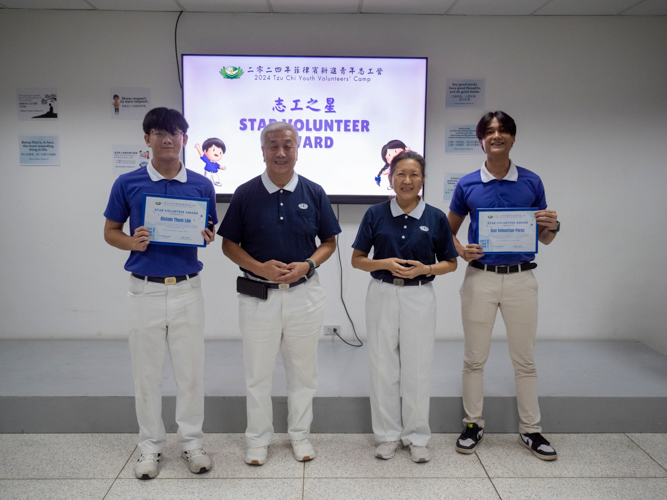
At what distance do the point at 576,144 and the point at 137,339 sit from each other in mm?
3275

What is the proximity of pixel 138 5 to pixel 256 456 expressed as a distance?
3.02m

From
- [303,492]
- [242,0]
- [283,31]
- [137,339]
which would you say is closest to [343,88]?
[283,31]

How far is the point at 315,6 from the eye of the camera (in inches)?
122

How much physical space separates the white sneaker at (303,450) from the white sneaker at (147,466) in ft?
2.15

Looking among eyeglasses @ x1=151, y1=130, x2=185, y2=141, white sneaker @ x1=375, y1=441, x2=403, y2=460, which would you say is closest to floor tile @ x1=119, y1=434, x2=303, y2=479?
white sneaker @ x1=375, y1=441, x2=403, y2=460

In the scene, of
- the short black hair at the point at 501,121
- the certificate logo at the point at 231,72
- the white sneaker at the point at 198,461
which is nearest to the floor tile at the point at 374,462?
the white sneaker at the point at 198,461

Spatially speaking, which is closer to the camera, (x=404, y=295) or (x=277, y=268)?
(x=277, y=268)

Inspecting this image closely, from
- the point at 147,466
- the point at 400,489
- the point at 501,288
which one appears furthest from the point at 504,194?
the point at 147,466

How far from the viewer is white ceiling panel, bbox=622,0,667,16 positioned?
3.04m

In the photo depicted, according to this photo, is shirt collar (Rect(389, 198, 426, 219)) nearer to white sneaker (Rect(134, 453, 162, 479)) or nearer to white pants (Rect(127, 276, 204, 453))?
white pants (Rect(127, 276, 204, 453))

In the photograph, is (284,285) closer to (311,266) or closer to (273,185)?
(311,266)

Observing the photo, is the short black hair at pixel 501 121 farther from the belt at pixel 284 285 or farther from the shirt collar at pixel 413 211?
the belt at pixel 284 285

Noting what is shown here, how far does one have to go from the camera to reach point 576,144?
3.38 meters

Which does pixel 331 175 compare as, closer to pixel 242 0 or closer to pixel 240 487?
pixel 242 0
